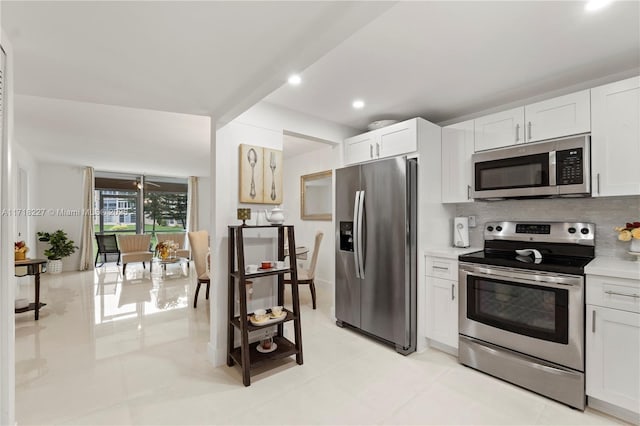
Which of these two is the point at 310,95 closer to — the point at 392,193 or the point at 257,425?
the point at 392,193

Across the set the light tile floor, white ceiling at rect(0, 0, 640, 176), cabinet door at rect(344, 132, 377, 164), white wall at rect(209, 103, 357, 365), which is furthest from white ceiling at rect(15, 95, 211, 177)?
the light tile floor

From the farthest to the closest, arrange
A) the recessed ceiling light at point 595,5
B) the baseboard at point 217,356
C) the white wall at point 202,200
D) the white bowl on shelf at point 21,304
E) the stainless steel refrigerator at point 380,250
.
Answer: the white wall at point 202,200 → the white bowl on shelf at point 21,304 → the stainless steel refrigerator at point 380,250 → the baseboard at point 217,356 → the recessed ceiling light at point 595,5

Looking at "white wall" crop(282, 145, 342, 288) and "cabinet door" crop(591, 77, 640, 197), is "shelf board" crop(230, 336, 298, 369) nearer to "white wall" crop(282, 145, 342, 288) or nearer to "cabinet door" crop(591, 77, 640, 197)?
"white wall" crop(282, 145, 342, 288)

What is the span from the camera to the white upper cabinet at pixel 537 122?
220 cm

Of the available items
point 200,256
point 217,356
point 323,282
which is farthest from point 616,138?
point 200,256

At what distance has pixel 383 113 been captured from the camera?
10.2ft

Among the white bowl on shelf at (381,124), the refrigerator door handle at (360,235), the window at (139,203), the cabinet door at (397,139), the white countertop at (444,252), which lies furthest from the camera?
the window at (139,203)

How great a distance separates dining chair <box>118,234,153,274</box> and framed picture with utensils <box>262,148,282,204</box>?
5.05 metres

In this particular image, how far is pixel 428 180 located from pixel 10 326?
122 inches

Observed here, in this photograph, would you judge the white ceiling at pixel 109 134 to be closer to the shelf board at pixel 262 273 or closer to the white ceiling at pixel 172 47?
the white ceiling at pixel 172 47

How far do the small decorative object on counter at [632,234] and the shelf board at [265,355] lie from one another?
266 cm

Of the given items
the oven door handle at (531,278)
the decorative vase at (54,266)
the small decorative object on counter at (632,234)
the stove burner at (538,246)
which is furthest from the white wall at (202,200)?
the small decorative object on counter at (632,234)

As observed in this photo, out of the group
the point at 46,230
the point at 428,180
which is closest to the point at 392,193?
the point at 428,180

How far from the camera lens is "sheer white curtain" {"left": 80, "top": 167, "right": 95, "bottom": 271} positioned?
21.6ft
